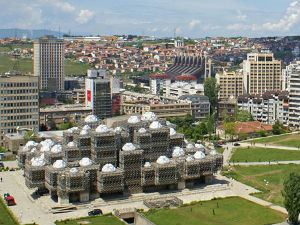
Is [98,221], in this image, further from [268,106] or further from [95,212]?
[268,106]

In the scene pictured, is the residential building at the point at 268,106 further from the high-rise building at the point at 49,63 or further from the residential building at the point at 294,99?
the high-rise building at the point at 49,63

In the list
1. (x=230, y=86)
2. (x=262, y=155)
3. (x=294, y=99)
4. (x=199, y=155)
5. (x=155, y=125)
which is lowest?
(x=262, y=155)

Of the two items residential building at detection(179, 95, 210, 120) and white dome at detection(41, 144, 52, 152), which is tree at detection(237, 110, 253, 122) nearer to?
residential building at detection(179, 95, 210, 120)

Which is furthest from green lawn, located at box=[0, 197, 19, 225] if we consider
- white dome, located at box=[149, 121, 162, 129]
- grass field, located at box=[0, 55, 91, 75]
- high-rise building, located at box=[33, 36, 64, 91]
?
grass field, located at box=[0, 55, 91, 75]

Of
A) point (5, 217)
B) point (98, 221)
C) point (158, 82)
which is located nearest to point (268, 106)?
point (158, 82)

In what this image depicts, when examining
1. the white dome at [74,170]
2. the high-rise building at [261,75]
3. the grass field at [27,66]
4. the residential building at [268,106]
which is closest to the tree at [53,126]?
the residential building at [268,106]
